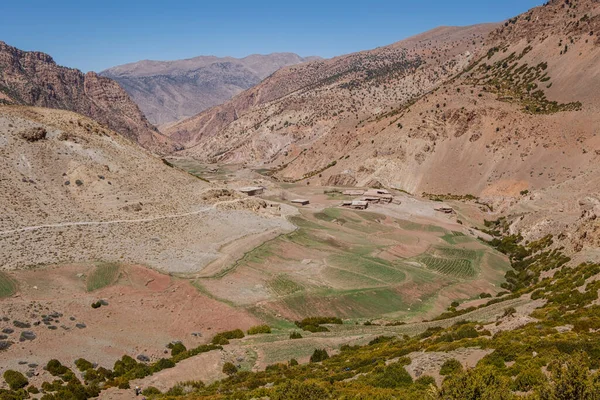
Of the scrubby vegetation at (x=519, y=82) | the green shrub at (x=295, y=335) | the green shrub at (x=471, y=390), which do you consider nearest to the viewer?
the green shrub at (x=471, y=390)

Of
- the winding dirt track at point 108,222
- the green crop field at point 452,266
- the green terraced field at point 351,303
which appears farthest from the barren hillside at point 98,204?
the green crop field at point 452,266

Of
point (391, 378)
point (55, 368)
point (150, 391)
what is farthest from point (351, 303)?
point (55, 368)

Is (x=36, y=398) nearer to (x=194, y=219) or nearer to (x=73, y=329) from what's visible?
(x=73, y=329)

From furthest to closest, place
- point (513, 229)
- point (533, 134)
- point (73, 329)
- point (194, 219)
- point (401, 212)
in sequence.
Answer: point (533, 134), point (401, 212), point (513, 229), point (194, 219), point (73, 329)

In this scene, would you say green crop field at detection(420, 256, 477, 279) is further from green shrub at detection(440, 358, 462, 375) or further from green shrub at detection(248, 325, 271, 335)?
green shrub at detection(440, 358, 462, 375)

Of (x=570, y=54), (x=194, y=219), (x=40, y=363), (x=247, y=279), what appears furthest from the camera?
(x=570, y=54)

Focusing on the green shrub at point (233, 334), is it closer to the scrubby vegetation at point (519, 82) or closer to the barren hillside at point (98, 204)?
the barren hillside at point (98, 204)

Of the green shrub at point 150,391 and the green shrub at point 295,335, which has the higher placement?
the green shrub at point 150,391

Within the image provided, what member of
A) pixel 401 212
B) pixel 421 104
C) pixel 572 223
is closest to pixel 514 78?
pixel 421 104
